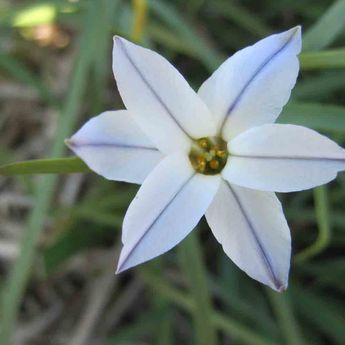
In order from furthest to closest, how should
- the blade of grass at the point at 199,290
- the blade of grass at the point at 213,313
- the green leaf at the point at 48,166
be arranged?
the blade of grass at the point at 213,313 → the blade of grass at the point at 199,290 → the green leaf at the point at 48,166

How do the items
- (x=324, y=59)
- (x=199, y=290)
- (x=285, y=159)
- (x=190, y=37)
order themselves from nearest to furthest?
1. (x=285, y=159)
2. (x=324, y=59)
3. (x=199, y=290)
4. (x=190, y=37)

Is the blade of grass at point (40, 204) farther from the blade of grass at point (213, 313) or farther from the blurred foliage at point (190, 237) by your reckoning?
the blade of grass at point (213, 313)

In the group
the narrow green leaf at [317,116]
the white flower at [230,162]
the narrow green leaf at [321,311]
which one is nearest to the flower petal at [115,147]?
the white flower at [230,162]

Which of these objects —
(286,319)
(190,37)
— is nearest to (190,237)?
(286,319)

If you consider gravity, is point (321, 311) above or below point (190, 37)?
below

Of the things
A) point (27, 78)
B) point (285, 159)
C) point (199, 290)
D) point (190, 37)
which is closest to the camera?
point (285, 159)

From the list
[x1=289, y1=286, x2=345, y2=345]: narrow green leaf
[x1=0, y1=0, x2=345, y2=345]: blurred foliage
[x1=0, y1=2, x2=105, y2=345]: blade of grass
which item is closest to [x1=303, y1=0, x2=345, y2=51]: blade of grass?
[x1=0, y1=0, x2=345, y2=345]: blurred foliage

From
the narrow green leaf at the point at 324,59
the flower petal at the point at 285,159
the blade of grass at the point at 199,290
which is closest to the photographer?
the flower petal at the point at 285,159

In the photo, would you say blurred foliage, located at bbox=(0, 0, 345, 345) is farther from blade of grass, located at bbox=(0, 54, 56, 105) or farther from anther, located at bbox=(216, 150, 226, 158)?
anther, located at bbox=(216, 150, 226, 158)

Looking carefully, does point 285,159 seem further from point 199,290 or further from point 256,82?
point 199,290
